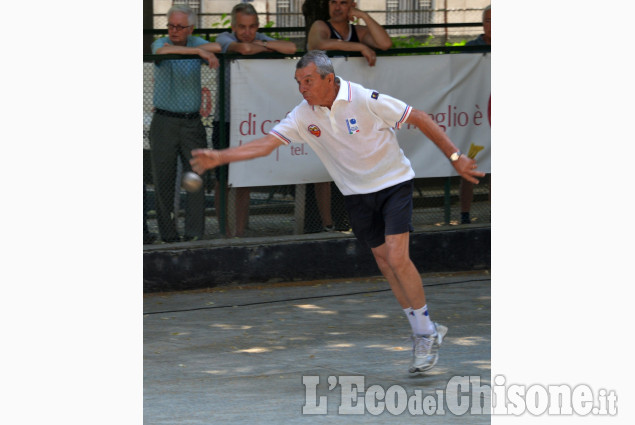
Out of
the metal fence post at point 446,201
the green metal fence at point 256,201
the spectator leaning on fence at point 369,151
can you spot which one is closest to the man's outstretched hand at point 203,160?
the spectator leaning on fence at point 369,151

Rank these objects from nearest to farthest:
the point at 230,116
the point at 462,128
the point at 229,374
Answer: the point at 229,374
the point at 230,116
the point at 462,128

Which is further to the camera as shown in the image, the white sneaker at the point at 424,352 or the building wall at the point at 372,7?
the building wall at the point at 372,7

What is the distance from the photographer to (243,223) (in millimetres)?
9766

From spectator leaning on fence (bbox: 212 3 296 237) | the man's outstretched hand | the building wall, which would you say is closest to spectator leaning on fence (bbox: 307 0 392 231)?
spectator leaning on fence (bbox: 212 3 296 237)

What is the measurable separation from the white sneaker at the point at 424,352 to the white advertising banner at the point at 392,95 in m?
3.03

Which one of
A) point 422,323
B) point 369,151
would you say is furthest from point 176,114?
point 422,323

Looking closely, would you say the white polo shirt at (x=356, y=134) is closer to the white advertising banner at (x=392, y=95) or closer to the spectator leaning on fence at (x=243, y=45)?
the white advertising banner at (x=392, y=95)

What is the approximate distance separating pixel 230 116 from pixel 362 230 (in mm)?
3021

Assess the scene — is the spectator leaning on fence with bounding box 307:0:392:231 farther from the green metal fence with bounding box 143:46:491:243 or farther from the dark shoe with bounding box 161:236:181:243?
the dark shoe with bounding box 161:236:181:243

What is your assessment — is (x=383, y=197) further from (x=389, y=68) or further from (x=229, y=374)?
(x=389, y=68)

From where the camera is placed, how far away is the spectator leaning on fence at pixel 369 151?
6273 millimetres

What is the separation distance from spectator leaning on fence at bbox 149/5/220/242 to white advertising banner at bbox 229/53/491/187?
12.5 inches
